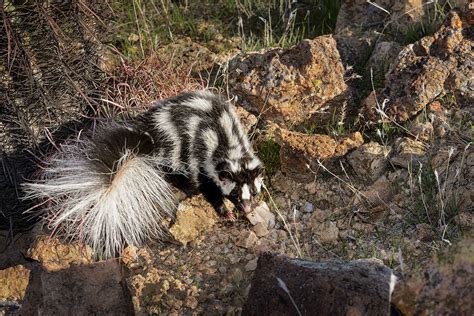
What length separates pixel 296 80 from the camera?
4898 millimetres

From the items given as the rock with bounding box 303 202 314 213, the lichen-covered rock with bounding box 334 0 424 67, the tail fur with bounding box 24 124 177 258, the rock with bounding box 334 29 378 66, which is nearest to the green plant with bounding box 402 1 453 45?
the lichen-covered rock with bounding box 334 0 424 67

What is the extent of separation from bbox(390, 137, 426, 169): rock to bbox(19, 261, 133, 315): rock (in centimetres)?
185

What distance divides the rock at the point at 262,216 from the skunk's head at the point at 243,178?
42 mm

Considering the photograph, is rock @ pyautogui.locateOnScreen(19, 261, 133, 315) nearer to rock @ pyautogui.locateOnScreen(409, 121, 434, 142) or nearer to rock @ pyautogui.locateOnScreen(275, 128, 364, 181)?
rock @ pyautogui.locateOnScreen(275, 128, 364, 181)

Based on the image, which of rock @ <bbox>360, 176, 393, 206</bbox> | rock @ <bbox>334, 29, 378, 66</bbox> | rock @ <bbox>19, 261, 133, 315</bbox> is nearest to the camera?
rock @ <bbox>19, 261, 133, 315</bbox>

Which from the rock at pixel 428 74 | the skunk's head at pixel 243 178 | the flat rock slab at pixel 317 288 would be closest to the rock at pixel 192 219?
the skunk's head at pixel 243 178

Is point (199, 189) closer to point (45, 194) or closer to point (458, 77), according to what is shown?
point (45, 194)

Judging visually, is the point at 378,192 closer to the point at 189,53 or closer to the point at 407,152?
the point at 407,152

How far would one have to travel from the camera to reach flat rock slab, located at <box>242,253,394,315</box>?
9.63 ft

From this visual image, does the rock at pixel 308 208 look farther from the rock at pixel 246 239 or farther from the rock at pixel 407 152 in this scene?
the rock at pixel 407 152

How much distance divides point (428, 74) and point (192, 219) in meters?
1.84

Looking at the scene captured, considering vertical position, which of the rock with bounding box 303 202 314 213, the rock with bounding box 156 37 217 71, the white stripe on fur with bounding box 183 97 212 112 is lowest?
the rock with bounding box 303 202 314 213

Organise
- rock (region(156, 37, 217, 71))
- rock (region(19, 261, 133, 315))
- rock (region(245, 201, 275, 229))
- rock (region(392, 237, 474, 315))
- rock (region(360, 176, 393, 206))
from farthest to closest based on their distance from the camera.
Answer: rock (region(156, 37, 217, 71)) < rock (region(245, 201, 275, 229)) < rock (region(360, 176, 393, 206)) < rock (region(19, 261, 133, 315)) < rock (region(392, 237, 474, 315))

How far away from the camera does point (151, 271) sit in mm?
4078
